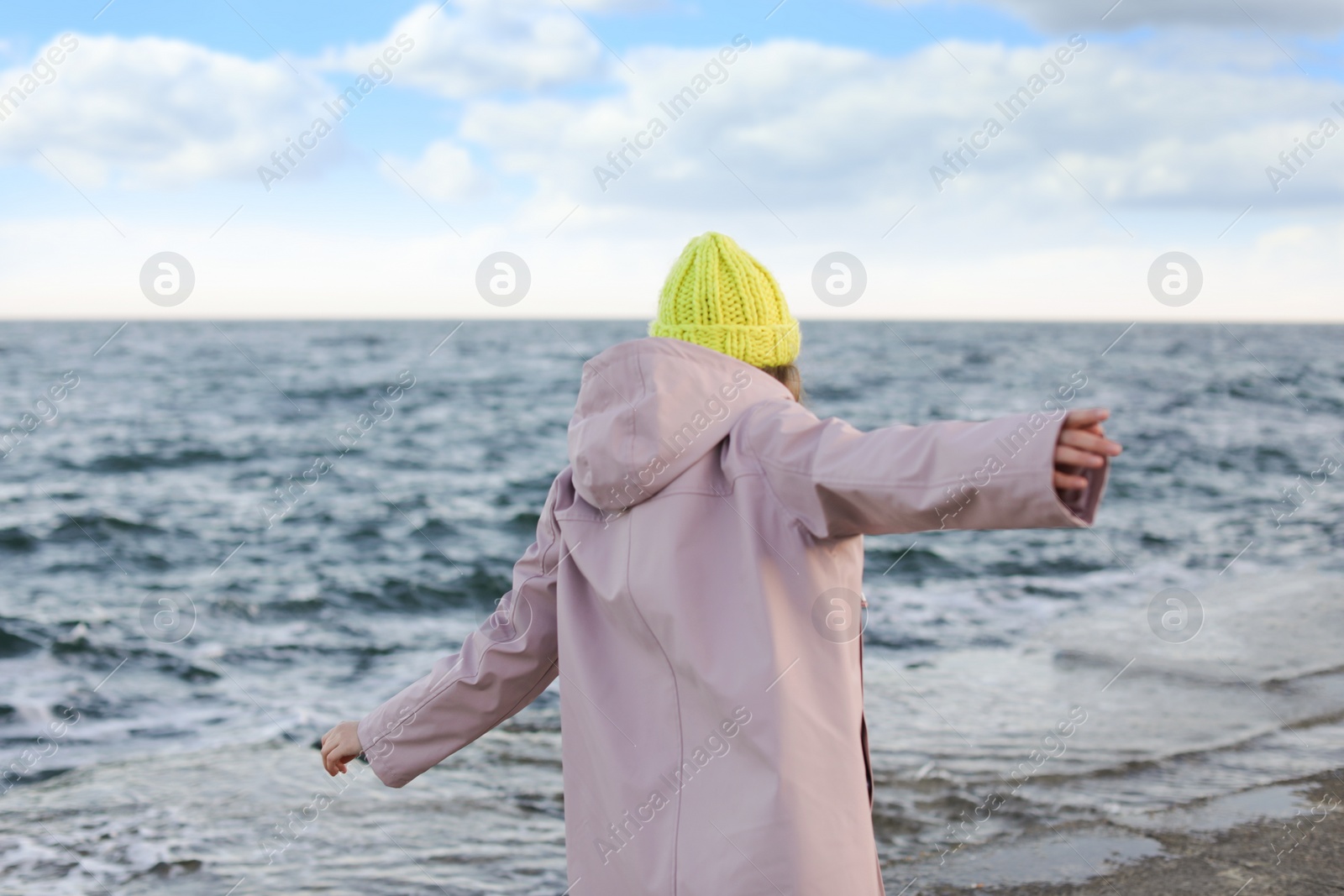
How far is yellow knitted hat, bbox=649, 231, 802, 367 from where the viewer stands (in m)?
1.91

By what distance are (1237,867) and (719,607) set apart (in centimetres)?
263

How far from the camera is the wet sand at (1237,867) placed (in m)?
3.26

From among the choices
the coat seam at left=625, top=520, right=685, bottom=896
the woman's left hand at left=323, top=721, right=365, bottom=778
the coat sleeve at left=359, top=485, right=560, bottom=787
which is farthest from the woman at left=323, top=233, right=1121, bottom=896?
the woman's left hand at left=323, top=721, right=365, bottom=778

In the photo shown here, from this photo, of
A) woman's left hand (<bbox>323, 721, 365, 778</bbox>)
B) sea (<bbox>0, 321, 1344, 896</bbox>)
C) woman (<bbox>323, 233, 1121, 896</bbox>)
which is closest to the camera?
woman (<bbox>323, 233, 1121, 896</bbox>)

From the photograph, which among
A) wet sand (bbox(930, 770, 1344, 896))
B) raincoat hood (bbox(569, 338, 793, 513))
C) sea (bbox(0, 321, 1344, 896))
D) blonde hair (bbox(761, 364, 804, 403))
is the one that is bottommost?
wet sand (bbox(930, 770, 1344, 896))

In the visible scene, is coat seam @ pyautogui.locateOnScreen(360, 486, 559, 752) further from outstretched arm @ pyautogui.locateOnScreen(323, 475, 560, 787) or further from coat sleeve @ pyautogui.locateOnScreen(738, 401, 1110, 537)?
coat sleeve @ pyautogui.locateOnScreen(738, 401, 1110, 537)

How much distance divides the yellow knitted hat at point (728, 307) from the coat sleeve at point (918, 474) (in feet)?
0.90

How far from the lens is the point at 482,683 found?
7.09 feet

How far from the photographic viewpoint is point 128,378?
30.0m

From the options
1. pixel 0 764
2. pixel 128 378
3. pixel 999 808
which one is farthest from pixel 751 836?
pixel 128 378

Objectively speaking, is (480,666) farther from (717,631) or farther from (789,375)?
(789,375)

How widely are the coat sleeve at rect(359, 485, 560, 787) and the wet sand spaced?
76.8 inches

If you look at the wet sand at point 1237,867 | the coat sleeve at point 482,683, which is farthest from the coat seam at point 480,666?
the wet sand at point 1237,867

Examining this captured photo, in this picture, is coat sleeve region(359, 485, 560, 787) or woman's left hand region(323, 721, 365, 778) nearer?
coat sleeve region(359, 485, 560, 787)
